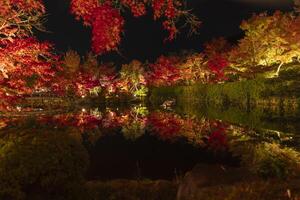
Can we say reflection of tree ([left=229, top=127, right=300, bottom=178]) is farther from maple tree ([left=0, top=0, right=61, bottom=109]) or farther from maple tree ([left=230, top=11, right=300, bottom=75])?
maple tree ([left=230, top=11, right=300, bottom=75])

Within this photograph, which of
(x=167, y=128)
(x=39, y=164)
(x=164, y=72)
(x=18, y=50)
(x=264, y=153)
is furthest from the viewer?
(x=164, y=72)

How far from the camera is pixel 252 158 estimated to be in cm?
1684

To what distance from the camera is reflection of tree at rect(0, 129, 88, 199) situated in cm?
696

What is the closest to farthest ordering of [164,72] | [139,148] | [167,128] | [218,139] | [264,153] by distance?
[264,153]
[139,148]
[218,139]
[167,128]
[164,72]

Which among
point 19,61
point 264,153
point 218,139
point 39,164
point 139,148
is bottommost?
point 139,148

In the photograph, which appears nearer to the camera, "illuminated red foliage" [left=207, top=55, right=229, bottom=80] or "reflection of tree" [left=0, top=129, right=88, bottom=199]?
"reflection of tree" [left=0, top=129, right=88, bottom=199]

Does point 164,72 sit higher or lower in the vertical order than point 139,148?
higher

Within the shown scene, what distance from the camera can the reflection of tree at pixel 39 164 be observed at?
22.9 ft

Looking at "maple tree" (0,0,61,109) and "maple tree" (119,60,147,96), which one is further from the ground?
"maple tree" (119,60,147,96)

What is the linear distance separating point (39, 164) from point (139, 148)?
14514mm

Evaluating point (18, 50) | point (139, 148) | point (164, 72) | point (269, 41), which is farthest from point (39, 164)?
point (164, 72)

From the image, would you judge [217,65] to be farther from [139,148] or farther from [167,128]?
[139,148]

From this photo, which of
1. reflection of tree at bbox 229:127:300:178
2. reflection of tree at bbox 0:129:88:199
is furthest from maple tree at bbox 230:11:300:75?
reflection of tree at bbox 0:129:88:199

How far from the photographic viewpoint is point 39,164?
7094mm
